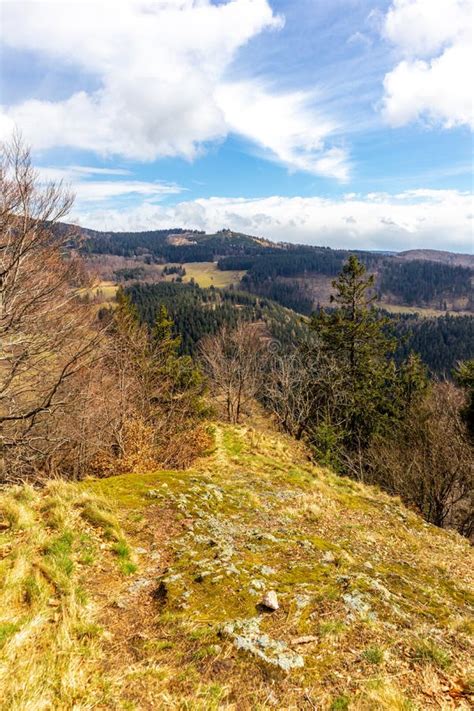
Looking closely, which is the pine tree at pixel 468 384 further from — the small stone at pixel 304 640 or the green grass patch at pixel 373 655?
the small stone at pixel 304 640

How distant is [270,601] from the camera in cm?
463

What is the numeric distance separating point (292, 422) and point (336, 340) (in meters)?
7.71

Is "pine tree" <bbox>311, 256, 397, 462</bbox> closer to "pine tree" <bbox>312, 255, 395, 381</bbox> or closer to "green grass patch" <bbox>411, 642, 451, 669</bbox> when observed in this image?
"pine tree" <bbox>312, 255, 395, 381</bbox>

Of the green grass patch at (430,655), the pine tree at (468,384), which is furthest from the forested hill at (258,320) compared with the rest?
the green grass patch at (430,655)

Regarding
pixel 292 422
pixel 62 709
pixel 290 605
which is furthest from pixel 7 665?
pixel 292 422

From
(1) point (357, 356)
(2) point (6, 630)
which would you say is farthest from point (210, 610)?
(1) point (357, 356)

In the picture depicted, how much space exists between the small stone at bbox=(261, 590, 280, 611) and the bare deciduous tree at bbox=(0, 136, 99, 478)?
7.54m

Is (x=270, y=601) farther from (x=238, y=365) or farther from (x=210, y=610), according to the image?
(x=238, y=365)

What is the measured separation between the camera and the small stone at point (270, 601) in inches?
181

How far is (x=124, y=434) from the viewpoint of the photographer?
14383mm

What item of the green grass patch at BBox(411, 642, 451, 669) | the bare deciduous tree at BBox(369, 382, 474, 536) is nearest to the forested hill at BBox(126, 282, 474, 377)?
the bare deciduous tree at BBox(369, 382, 474, 536)

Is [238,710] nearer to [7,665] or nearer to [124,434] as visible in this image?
[7,665]

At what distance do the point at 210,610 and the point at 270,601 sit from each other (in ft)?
2.54

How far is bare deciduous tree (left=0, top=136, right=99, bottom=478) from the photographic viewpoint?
8664 mm
